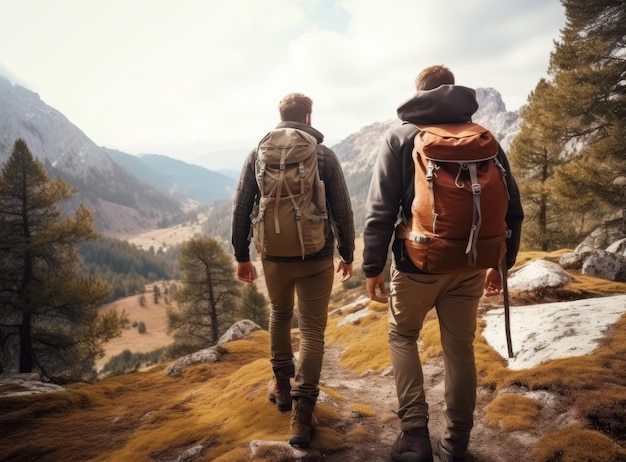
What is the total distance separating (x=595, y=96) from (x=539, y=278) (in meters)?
9.83

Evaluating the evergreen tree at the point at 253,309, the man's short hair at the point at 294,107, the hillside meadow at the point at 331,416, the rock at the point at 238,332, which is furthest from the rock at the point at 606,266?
the evergreen tree at the point at 253,309

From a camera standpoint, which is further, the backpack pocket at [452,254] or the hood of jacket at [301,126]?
the hood of jacket at [301,126]

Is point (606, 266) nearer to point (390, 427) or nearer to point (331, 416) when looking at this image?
point (390, 427)

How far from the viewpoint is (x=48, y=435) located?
5.40 metres

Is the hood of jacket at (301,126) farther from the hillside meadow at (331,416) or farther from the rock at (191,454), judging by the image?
→ the rock at (191,454)

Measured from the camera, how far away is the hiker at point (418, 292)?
9.78 ft

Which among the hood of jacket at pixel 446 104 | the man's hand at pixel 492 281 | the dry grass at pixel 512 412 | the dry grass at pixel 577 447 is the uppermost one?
the hood of jacket at pixel 446 104

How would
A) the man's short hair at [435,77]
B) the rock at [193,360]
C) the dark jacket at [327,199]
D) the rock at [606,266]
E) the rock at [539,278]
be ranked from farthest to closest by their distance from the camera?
the rock at [606,266] → the rock at [193,360] → the rock at [539,278] → the dark jacket at [327,199] → the man's short hair at [435,77]

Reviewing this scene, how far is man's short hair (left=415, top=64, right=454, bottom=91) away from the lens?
3188mm

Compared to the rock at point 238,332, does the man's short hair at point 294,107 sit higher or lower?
higher

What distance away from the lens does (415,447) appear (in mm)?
2982

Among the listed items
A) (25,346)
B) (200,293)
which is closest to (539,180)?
(200,293)

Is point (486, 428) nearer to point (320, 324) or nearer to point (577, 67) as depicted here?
point (320, 324)

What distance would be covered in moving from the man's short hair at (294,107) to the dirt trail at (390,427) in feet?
12.3
